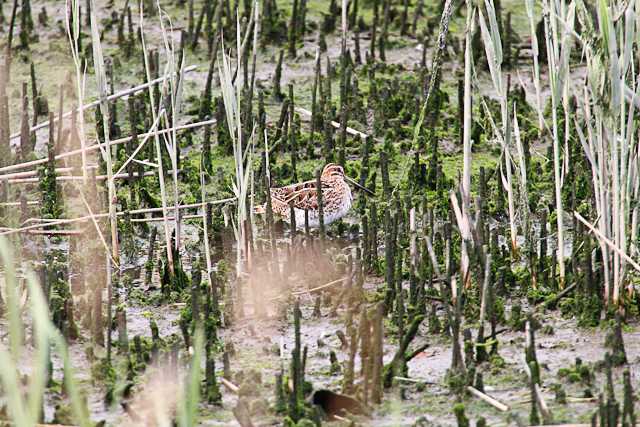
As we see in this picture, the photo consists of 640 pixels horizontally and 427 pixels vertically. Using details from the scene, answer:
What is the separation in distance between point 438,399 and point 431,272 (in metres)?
1.17

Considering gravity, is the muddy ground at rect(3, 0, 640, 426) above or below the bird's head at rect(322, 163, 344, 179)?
below

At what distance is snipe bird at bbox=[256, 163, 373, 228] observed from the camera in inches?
277

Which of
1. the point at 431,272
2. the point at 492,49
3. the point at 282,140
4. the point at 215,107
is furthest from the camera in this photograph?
the point at 215,107

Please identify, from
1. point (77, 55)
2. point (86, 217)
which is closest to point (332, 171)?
point (86, 217)

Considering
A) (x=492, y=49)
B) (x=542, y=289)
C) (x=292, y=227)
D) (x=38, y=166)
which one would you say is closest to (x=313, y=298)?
(x=292, y=227)

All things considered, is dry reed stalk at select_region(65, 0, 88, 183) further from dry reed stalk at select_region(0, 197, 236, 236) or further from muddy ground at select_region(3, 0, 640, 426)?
muddy ground at select_region(3, 0, 640, 426)

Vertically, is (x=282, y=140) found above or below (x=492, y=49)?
below

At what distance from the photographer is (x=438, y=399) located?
4.80 meters

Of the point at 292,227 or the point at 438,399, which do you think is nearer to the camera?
the point at 438,399

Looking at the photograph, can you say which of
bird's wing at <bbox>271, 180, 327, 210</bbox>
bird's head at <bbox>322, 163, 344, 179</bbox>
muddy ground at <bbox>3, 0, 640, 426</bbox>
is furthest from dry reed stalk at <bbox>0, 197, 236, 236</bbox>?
bird's head at <bbox>322, 163, 344, 179</bbox>

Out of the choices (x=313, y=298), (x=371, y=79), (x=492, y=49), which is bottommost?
(x=313, y=298)

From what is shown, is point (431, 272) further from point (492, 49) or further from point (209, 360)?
point (209, 360)

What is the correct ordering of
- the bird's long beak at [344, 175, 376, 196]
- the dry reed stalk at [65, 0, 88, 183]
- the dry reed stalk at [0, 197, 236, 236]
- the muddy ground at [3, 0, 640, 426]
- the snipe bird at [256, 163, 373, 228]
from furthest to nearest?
the bird's long beak at [344, 175, 376, 196] < the snipe bird at [256, 163, 373, 228] < the dry reed stalk at [0, 197, 236, 236] < the dry reed stalk at [65, 0, 88, 183] < the muddy ground at [3, 0, 640, 426]

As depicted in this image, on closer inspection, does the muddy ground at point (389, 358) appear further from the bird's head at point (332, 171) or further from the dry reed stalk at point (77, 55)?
the bird's head at point (332, 171)
